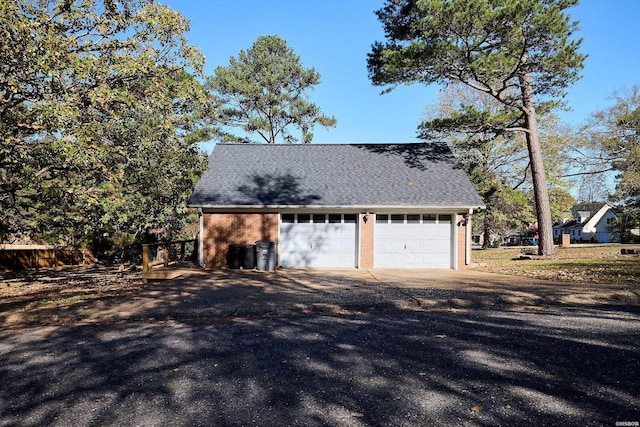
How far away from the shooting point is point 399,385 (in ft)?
11.7

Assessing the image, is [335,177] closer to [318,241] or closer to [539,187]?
[318,241]

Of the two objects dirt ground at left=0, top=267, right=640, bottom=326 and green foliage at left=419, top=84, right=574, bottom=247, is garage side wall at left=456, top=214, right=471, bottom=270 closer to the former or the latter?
dirt ground at left=0, top=267, right=640, bottom=326

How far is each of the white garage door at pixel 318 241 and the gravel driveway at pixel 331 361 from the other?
667 cm

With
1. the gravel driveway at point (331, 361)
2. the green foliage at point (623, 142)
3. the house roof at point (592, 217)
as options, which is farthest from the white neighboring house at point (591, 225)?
the gravel driveway at point (331, 361)

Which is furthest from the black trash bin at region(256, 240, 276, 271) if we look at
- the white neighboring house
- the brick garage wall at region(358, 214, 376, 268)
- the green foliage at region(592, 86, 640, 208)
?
the white neighboring house

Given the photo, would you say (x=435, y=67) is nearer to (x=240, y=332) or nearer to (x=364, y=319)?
(x=364, y=319)

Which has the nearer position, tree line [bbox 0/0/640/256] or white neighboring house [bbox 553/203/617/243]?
tree line [bbox 0/0/640/256]

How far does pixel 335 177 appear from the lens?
16219mm

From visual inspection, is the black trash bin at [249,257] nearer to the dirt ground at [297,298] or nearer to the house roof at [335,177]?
the house roof at [335,177]

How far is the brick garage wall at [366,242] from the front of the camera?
14.4 metres

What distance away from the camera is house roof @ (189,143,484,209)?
1441 cm

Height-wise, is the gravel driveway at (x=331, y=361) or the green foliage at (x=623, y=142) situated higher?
the green foliage at (x=623, y=142)

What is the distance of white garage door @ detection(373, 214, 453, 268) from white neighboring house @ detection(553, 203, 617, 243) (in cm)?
5154

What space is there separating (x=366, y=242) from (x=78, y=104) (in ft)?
32.2
